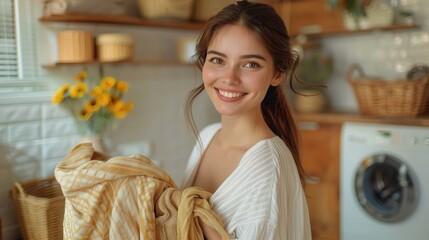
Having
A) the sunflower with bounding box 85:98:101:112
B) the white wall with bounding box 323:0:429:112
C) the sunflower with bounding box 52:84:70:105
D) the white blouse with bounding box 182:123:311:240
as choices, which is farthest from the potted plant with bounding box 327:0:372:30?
the white blouse with bounding box 182:123:311:240

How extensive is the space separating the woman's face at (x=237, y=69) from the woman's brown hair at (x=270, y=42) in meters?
0.02

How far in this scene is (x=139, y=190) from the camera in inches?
39.1

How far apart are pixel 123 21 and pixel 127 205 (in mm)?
1565

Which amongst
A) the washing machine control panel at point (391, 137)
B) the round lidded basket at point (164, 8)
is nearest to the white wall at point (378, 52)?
the washing machine control panel at point (391, 137)

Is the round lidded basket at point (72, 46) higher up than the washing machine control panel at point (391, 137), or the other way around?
the round lidded basket at point (72, 46)

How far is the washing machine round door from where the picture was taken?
97.4 inches

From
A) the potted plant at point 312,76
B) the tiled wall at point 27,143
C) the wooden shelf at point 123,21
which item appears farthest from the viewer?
the potted plant at point 312,76

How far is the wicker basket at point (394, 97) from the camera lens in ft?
8.42

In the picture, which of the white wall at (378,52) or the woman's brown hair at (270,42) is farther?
the white wall at (378,52)

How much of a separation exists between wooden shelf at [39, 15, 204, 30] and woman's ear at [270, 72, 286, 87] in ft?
4.31

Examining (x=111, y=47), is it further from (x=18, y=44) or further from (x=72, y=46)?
(x=18, y=44)

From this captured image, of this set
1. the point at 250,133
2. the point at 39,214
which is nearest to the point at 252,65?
the point at 250,133

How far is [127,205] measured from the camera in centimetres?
99

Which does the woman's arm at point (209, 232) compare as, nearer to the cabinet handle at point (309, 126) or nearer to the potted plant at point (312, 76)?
the cabinet handle at point (309, 126)
